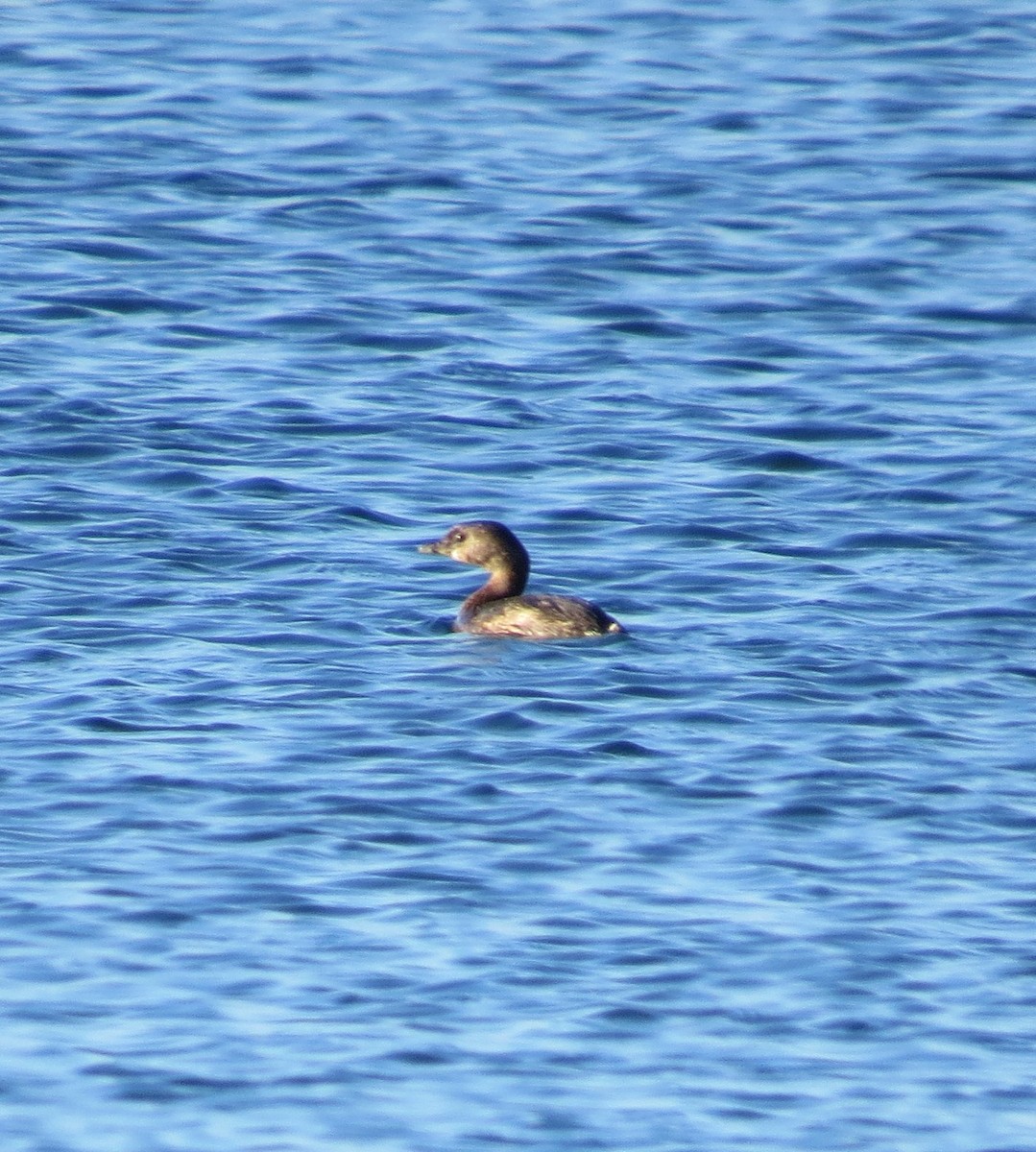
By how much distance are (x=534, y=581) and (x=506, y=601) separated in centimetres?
104

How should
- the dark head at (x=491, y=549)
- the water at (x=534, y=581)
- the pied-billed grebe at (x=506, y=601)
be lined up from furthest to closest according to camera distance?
the dark head at (x=491, y=549), the pied-billed grebe at (x=506, y=601), the water at (x=534, y=581)

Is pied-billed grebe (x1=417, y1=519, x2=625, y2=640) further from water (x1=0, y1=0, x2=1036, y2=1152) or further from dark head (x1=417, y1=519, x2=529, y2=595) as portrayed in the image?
water (x1=0, y1=0, x2=1036, y2=1152)

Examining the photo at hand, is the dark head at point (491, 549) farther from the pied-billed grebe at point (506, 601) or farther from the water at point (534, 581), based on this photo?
the water at point (534, 581)

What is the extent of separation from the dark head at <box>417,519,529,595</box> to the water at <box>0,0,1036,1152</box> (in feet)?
1.22

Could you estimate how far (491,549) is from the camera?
1340 cm

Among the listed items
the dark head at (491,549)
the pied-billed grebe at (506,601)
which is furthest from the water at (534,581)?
the dark head at (491,549)

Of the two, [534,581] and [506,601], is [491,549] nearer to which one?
[506,601]

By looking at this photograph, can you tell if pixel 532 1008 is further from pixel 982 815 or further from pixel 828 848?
pixel 982 815

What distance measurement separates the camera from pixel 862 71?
82.5ft

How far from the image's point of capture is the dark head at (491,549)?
13.4 m

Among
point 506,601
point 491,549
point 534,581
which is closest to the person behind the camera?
point 506,601

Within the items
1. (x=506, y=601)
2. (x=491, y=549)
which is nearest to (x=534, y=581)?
(x=491, y=549)

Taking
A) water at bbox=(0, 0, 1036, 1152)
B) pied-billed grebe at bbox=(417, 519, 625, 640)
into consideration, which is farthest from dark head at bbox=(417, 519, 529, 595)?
water at bbox=(0, 0, 1036, 1152)

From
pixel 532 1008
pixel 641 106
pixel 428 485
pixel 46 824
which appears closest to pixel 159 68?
pixel 641 106
